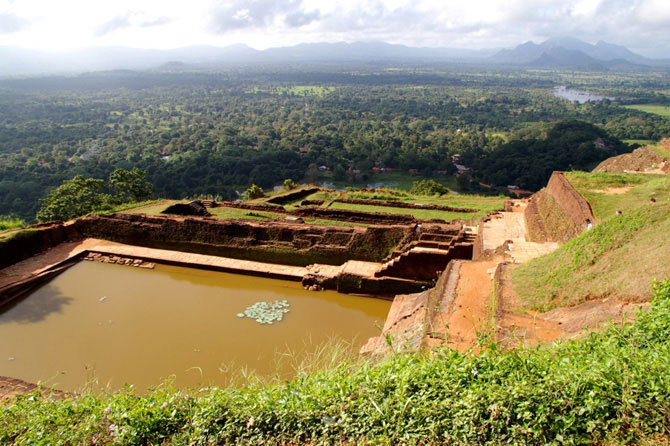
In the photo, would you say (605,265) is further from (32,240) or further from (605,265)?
(32,240)

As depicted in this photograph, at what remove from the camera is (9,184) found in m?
35.8

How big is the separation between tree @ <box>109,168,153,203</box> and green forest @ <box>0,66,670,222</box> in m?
9.75

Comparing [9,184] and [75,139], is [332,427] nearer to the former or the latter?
[9,184]

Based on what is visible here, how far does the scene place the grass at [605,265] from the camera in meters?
6.21

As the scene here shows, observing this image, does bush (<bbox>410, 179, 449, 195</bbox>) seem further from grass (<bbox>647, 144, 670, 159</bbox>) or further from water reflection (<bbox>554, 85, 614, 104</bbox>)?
water reflection (<bbox>554, 85, 614, 104</bbox>)

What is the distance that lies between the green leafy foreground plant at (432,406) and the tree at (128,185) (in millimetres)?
20438

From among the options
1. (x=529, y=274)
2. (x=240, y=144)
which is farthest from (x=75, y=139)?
(x=529, y=274)

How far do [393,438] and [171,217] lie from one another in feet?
45.6

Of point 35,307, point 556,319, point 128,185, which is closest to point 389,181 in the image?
point 128,185

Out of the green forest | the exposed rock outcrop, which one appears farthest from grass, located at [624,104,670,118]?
the exposed rock outcrop

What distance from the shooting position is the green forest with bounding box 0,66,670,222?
41.4 m

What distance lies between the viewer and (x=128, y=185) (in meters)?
23.2

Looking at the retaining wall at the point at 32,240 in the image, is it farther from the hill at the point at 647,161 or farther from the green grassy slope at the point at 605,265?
the hill at the point at 647,161

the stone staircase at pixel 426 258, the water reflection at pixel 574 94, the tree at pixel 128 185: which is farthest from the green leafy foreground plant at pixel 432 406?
the water reflection at pixel 574 94
